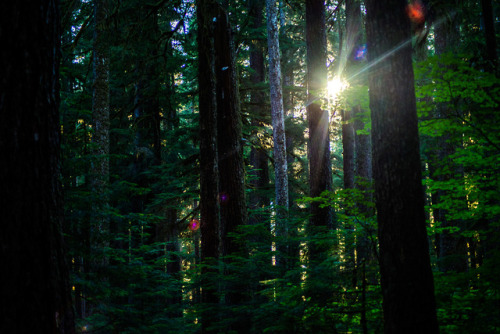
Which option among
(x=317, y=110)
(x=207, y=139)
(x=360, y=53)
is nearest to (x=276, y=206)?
(x=207, y=139)

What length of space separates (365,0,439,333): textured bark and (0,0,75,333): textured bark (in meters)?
3.47

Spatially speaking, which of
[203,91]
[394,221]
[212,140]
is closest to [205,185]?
[212,140]

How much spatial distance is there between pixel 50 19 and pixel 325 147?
733 cm

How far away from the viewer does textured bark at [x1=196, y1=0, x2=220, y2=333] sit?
25.9ft

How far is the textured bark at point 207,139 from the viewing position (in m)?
7.88

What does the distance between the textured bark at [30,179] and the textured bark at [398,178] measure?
3469mm

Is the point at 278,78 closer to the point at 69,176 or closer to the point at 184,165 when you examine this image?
the point at 184,165

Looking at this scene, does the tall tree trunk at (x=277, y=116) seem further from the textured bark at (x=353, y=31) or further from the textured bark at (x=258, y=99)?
the textured bark at (x=258, y=99)

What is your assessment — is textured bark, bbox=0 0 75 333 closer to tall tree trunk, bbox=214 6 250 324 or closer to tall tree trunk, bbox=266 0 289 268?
tall tree trunk, bbox=214 6 250 324

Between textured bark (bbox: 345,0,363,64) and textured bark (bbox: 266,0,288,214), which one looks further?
textured bark (bbox: 345,0,363,64)

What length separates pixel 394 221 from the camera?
3.87 m

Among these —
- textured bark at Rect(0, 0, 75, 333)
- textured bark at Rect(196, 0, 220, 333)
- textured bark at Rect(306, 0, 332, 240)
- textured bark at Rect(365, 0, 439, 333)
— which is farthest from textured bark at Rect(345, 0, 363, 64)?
textured bark at Rect(0, 0, 75, 333)

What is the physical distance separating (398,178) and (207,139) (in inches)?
204

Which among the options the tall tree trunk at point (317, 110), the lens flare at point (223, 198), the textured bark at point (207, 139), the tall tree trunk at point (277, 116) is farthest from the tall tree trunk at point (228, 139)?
the tall tree trunk at point (277, 116)
